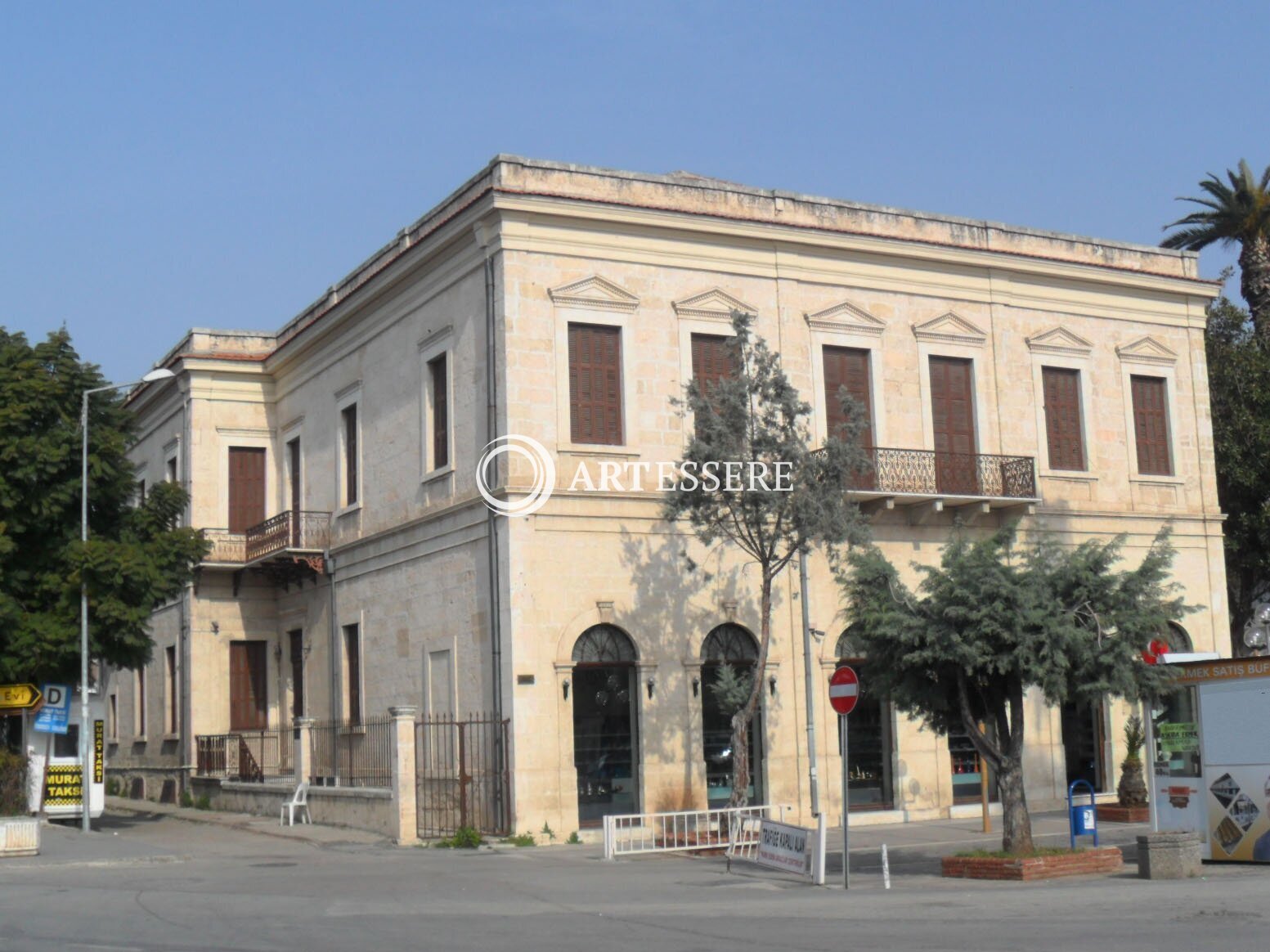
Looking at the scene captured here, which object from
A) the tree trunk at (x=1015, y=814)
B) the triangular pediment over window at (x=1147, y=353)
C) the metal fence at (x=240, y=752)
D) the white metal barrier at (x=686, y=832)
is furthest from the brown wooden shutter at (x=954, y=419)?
the metal fence at (x=240, y=752)

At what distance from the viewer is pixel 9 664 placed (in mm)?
26109

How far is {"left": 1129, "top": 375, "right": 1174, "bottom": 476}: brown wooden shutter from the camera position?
30359mm

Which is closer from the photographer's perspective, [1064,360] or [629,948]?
[629,948]

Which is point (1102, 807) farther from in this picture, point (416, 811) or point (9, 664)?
point (9, 664)

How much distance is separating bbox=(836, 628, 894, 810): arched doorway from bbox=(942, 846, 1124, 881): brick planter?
841 cm

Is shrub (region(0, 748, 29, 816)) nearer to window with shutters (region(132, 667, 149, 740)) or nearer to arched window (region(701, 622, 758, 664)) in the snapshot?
window with shutters (region(132, 667, 149, 740))

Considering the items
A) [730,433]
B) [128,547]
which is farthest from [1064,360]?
[128,547]

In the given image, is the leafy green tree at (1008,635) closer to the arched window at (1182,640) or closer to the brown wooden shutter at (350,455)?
the arched window at (1182,640)

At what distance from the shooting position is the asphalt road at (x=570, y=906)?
12359mm

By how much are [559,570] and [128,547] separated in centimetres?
823

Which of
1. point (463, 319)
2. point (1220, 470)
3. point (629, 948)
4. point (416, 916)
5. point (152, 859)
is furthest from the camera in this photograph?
point (1220, 470)

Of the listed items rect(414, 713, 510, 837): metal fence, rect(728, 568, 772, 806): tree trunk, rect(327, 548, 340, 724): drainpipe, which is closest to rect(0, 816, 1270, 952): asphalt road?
rect(728, 568, 772, 806): tree trunk

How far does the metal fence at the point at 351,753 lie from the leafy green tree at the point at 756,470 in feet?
23.8

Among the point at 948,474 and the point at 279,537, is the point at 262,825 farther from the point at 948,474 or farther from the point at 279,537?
the point at 948,474
